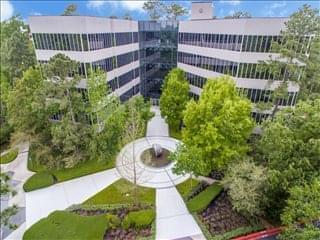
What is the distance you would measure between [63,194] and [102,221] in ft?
19.0

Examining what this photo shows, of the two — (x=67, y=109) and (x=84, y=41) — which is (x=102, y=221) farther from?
(x=84, y=41)

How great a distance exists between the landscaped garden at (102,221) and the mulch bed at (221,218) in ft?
14.2

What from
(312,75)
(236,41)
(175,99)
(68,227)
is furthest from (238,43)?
(68,227)

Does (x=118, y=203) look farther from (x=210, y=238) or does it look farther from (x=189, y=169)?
(x=210, y=238)

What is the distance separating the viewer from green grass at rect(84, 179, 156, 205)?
64.3ft

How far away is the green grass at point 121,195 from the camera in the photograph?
64.3ft

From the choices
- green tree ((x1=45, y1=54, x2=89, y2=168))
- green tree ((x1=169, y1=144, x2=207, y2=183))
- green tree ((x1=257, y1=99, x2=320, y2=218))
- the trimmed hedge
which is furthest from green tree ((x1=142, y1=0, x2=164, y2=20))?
the trimmed hedge

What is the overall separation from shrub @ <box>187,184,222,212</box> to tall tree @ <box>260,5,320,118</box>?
10.8 metres

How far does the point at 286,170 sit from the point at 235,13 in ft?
120

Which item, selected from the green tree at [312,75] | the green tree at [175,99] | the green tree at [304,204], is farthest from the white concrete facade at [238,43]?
the green tree at [304,204]

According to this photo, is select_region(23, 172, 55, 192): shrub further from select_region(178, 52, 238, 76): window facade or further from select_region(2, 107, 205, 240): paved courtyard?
select_region(178, 52, 238, 76): window facade

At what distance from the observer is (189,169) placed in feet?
61.9

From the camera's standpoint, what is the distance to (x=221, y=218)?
17859 mm

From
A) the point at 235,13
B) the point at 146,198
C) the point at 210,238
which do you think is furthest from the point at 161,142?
the point at 235,13
